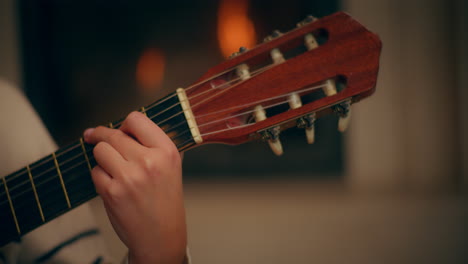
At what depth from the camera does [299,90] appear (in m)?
0.36

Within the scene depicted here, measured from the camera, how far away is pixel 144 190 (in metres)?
0.33

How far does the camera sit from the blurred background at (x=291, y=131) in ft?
3.18

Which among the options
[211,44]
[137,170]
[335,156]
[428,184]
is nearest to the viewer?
[137,170]

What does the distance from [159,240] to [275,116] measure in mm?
234

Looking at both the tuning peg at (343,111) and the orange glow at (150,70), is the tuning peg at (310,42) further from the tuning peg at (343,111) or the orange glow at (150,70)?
the orange glow at (150,70)

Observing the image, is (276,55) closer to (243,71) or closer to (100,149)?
(243,71)

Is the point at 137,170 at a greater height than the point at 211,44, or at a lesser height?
lesser

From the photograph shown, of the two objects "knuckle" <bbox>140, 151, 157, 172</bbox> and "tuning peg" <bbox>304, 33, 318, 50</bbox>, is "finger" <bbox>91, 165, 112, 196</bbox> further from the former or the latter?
"tuning peg" <bbox>304, 33, 318, 50</bbox>

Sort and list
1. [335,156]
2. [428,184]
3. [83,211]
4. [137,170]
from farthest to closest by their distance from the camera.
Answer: [335,156]
[428,184]
[83,211]
[137,170]

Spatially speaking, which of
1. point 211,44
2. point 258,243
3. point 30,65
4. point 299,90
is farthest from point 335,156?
point 30,65

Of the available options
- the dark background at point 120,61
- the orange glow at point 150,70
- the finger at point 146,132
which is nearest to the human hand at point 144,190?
the finger at point 146,132

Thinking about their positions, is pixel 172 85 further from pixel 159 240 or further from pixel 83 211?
pixel 159 240

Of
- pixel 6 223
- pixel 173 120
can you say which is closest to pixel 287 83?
pixel 173 120

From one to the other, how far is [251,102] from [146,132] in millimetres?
156
